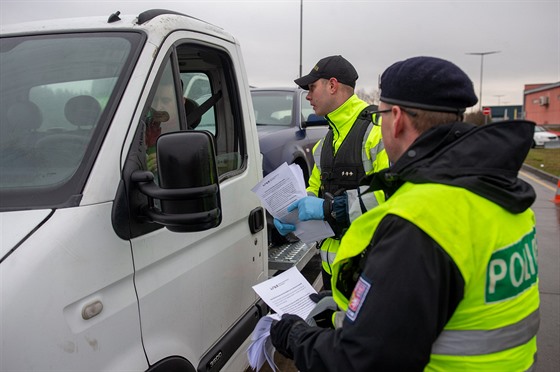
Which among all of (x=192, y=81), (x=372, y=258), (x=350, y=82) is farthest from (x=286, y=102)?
(x=372, y=258)

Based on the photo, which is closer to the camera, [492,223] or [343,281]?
[492,223]

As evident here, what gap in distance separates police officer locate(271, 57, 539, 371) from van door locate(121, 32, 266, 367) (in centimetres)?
66

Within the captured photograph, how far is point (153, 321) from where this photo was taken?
70.4 inches

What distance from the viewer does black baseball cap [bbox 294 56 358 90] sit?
3.08m

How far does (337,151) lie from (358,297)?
1.83m

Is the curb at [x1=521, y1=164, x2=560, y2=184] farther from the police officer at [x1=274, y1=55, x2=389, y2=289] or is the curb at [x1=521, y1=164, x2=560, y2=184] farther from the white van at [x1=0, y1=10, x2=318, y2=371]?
the white van at [x1=0, y1=10, x2=318, y2=371]

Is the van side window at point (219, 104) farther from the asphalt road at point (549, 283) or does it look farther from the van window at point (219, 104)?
the asphalt road at point (549, 283)

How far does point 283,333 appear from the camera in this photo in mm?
1566

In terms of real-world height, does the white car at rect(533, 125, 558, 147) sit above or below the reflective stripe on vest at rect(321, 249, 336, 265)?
below

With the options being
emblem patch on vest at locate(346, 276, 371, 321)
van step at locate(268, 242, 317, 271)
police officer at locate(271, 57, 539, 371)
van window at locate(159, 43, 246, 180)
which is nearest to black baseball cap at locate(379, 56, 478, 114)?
police officer at locate(271, 57, 539, 371)

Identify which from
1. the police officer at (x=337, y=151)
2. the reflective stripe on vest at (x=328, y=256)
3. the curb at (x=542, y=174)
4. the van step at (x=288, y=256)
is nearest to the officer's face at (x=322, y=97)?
the police officer at (x=337, y=151)

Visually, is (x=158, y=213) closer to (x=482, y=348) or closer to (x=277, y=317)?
(x=277, y=317)

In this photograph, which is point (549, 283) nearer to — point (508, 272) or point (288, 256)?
point (288, 256)

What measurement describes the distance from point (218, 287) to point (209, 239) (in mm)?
247
